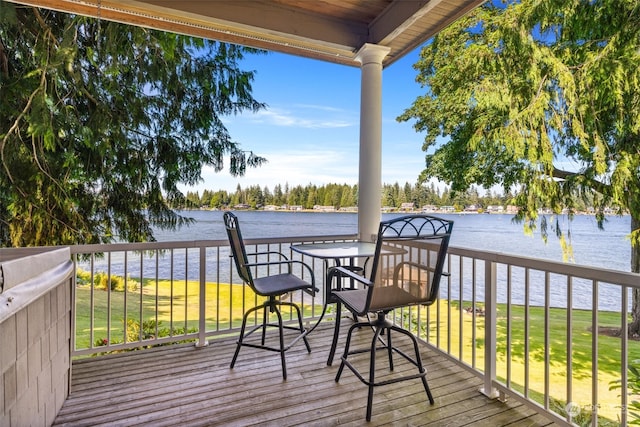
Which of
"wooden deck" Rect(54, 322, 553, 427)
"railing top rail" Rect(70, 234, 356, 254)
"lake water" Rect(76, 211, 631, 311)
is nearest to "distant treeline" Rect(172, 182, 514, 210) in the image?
"lake water" Rect(76, 211, 631, 311)

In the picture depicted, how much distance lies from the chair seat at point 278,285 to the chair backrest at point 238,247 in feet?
0.38

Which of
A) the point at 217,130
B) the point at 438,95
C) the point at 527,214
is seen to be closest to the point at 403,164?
the point at 438,95

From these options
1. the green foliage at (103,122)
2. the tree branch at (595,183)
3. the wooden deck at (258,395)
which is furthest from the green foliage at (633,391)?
the green foliage at (103,122)

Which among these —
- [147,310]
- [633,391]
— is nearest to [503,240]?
[633,391]

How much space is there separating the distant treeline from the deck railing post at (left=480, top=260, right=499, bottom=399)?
3.51 m

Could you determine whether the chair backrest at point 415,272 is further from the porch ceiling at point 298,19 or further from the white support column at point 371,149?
the porch ceiling at point 298,19

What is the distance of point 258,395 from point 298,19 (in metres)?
3.37

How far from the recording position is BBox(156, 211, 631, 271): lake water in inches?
218

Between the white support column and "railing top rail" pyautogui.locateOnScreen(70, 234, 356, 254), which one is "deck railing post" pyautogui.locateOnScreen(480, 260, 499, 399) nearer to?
the white support column

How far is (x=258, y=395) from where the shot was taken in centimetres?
222

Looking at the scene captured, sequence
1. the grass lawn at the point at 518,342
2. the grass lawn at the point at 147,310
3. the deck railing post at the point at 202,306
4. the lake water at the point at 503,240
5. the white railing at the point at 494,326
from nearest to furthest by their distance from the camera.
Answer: the white railing at the point at 494,326, the grass lawn at the point at 518,342, the deck railing post at the point at 202,306, the lake water at the point at 503,240, the grass lawn at the point at 147,310

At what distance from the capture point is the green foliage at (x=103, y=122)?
3.73 m

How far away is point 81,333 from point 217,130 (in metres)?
4.86

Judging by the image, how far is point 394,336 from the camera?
130 inches
